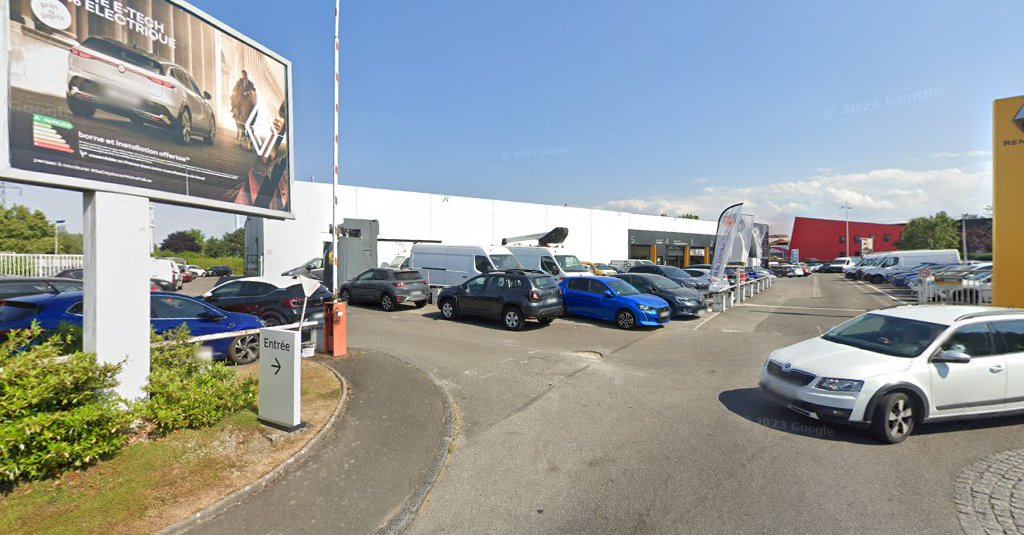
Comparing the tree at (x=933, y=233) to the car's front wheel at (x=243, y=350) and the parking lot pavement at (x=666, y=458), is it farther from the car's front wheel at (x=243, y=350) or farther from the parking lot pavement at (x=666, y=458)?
the car's front wheel at (x=243, y=350)

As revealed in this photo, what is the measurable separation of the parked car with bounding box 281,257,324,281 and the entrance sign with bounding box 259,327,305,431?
650 inches

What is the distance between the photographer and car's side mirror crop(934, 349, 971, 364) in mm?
4926

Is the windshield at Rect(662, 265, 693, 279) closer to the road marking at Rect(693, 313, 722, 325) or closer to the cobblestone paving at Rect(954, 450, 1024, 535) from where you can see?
the road marking at Rect(693, 313, 722, 325)

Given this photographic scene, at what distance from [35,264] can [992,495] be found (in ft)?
111

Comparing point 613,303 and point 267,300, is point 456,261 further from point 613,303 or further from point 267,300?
point 267,300

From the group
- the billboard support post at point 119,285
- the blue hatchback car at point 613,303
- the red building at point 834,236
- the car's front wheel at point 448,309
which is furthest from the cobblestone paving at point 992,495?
the red building at point 834,236

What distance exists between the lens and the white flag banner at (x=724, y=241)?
17125mm

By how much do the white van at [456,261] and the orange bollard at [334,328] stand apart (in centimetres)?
806

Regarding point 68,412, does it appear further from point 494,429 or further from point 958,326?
point 958,326

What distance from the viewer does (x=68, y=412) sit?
372 cm

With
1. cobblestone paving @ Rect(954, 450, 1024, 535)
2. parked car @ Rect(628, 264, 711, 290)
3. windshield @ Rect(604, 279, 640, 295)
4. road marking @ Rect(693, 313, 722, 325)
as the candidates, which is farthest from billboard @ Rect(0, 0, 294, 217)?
parked car @ Rect(628, 264, 711, 290)

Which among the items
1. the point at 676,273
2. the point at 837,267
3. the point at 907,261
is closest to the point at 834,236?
the point at 837,267

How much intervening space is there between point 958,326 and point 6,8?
1001 cm

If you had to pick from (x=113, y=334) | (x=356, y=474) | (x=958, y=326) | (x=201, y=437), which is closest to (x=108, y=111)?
(x=113, y=334)
